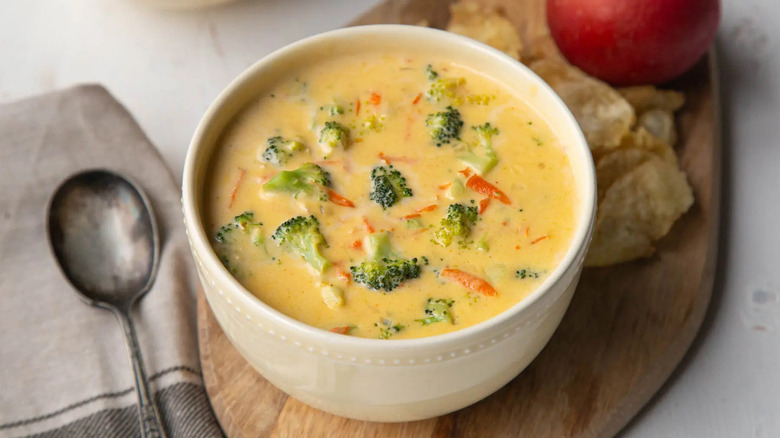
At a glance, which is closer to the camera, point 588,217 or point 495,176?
point 588,217

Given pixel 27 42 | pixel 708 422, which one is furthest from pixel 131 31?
pixel 708 422

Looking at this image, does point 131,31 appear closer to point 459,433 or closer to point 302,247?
point 302,247

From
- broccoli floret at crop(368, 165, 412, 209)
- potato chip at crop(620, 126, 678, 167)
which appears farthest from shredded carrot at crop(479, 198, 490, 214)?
potato chip at crop(620, 126, 678, 167)

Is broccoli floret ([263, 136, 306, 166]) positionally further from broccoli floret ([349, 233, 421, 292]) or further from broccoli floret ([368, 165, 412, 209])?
broccoli floret ([349, 233, 421, 292])

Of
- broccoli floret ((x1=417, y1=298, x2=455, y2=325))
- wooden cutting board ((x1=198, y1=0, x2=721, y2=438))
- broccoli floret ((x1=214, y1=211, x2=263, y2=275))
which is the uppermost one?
broccoli floret ((x1=214, y1=211, x2=263, y2=275))

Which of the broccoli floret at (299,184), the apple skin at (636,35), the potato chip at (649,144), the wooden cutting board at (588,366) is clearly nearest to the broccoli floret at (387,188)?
the broccoli floret at (299,184)
